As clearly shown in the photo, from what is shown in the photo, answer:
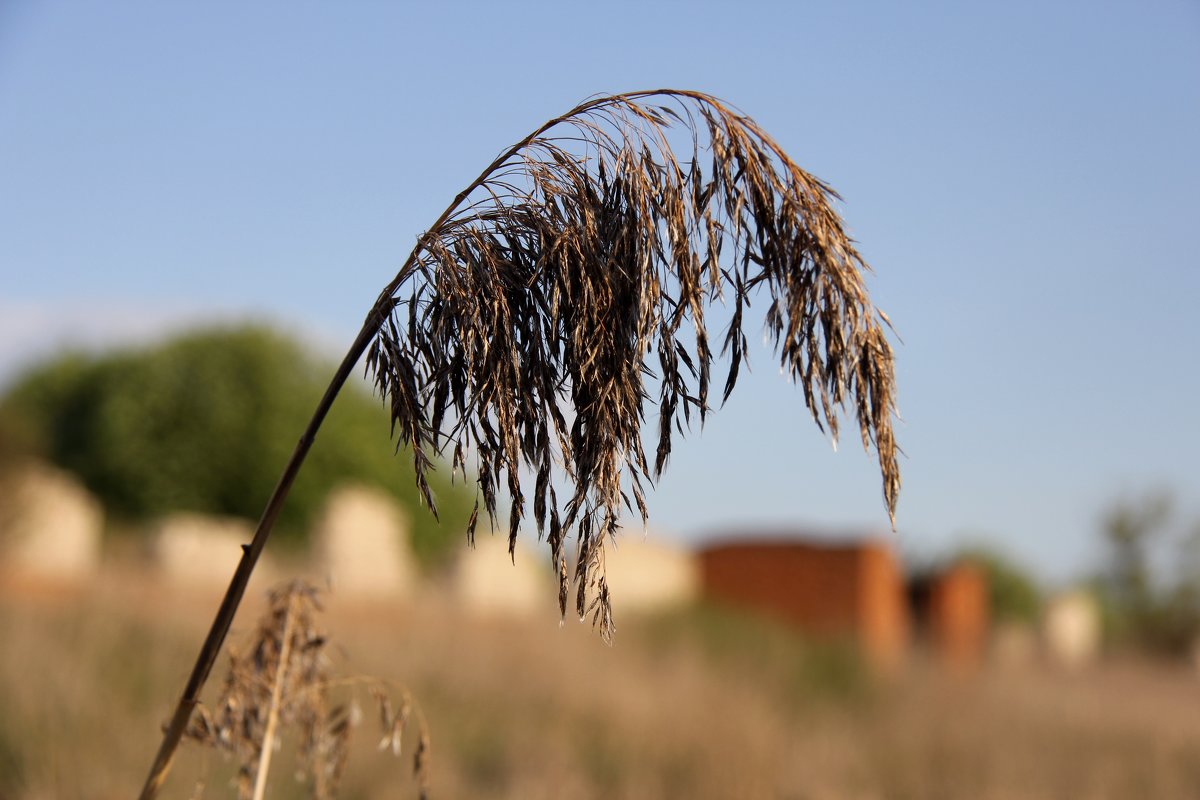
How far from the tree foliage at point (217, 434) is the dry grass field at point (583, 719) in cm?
660

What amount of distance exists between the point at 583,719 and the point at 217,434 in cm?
1158

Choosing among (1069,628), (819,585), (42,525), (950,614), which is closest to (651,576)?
(819,585)

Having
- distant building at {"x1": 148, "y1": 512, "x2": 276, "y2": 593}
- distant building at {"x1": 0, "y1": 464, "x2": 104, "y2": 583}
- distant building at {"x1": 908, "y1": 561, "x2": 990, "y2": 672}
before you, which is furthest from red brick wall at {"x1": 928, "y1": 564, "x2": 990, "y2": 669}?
distant building at {"x1": 0, "y1": 464, "x2": 104, "y2": 583}

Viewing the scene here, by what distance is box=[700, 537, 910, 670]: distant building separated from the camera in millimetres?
18109

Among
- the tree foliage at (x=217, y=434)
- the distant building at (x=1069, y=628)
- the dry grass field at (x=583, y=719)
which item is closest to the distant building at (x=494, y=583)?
the dry grass field at (x=583, y=719)

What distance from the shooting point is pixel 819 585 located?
18.5m

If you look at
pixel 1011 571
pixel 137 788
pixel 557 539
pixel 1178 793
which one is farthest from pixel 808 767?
pixel 1011 571

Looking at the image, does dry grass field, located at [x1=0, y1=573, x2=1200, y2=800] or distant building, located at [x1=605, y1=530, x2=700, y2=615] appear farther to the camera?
distant building, located at [x1=605, y1=530, x2=700, y2=615]

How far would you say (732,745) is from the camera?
10047 mm

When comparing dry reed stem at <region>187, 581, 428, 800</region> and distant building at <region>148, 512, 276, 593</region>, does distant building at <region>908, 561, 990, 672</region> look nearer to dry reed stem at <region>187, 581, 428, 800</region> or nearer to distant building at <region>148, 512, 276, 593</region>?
distant building at <region>148, 512, 276, 593</region>

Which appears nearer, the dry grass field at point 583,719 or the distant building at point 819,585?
the dry grass field at point 583,719

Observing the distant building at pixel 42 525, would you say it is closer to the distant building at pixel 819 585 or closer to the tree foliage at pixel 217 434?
the tree foliage at pixel 217 434

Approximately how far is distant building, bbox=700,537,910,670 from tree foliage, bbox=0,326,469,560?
15.0ft

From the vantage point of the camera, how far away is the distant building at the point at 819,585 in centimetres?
1811
